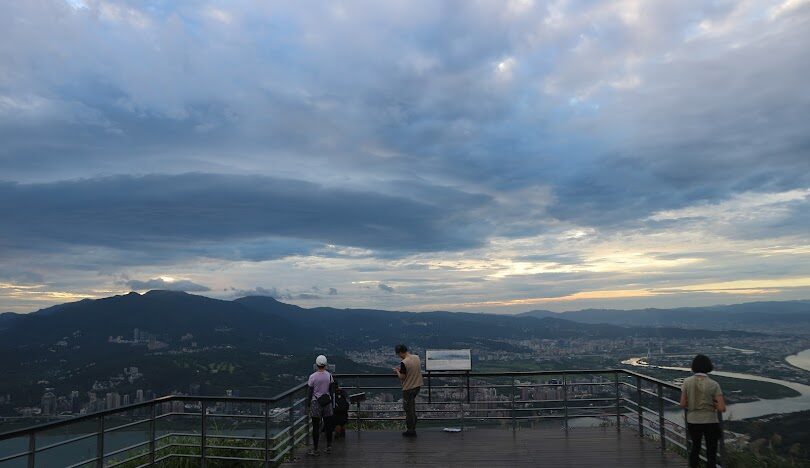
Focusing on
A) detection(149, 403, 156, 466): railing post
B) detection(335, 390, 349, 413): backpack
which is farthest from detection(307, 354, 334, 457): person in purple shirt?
detection(149, 403, 156, 466): railing post

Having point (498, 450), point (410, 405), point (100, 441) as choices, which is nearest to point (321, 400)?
point (410, 405)

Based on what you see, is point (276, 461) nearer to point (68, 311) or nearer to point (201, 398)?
point (201, 398)

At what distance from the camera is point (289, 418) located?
9703mm

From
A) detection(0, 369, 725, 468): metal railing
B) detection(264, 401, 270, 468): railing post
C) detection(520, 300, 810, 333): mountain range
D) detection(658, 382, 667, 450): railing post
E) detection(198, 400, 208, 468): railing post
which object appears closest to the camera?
detection(0, 369, 725, 468): metal railing

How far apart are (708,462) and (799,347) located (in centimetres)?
6705

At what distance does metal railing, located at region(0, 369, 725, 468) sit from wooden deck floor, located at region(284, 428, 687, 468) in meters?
0.34

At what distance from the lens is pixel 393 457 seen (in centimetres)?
995

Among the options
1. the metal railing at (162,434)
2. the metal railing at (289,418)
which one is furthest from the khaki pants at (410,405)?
the metal railing at (162,434)

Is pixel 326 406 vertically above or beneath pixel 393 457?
above

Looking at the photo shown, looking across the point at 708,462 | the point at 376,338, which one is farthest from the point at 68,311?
the point at 708,462

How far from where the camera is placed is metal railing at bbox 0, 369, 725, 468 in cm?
803

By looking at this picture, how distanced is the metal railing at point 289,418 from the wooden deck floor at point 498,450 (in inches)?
13.4

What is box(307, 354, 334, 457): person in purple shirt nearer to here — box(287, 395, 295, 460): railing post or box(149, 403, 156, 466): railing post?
box(287, 395, 295, 460): railing post

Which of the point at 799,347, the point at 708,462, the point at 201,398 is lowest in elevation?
the point at 799,347
